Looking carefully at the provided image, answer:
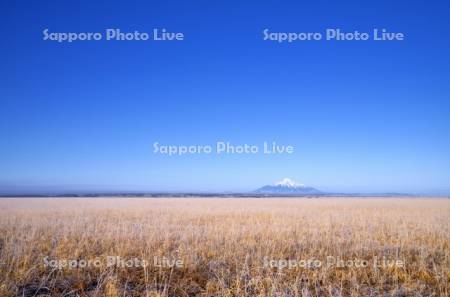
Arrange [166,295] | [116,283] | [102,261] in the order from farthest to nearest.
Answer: [102,261] < [116,283] < [166,295]

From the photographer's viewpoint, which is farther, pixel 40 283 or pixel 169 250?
pixel 169 250

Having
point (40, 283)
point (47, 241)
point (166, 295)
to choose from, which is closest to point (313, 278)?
point (166, 295)

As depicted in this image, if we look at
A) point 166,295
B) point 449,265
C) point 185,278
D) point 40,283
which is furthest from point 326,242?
point 40,283

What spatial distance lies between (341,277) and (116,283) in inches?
173

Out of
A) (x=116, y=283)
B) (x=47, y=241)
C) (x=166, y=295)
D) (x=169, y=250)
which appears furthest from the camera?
(x=47, y=241)

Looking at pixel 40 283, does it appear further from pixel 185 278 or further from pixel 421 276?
pixel 421 276

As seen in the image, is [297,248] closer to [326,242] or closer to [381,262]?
[326,242]

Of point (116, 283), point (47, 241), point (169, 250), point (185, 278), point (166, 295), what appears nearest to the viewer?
point (166, 295)

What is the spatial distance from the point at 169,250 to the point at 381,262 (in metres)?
5.34

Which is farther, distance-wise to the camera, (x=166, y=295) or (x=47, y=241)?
(x=47, y=241)

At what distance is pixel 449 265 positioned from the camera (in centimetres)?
829

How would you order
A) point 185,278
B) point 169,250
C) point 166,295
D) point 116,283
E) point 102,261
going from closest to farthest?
1. point 166,295
2. point 116,283
3. point 185,278
4. point 102,261
5. point 169,250

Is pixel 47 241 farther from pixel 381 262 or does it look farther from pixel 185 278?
pixel 381 262

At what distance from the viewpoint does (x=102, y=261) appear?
26.7 ft
